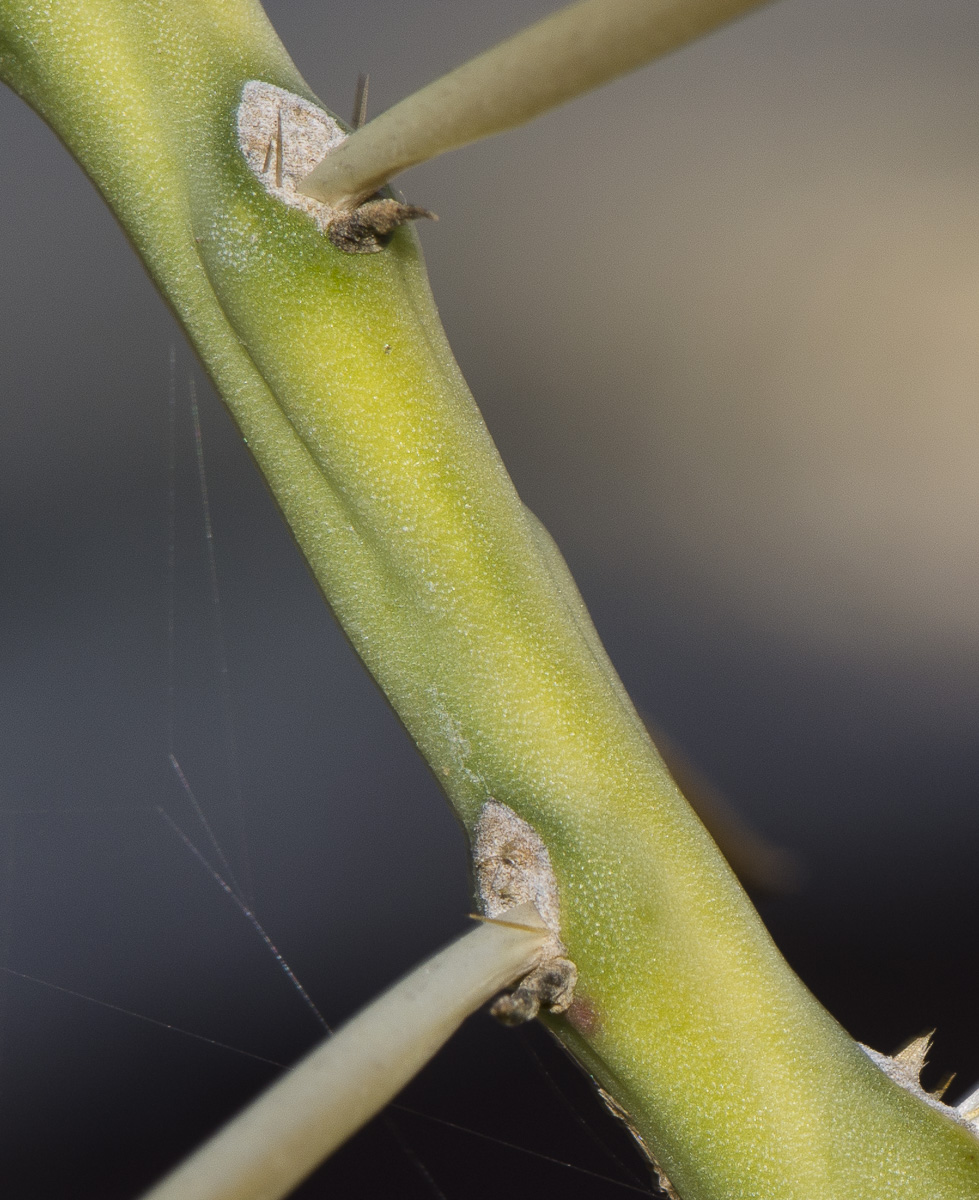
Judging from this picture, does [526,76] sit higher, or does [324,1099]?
[526,76]

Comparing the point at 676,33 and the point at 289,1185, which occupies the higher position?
the point at 676,33

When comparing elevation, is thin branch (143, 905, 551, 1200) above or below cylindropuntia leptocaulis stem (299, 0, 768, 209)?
below

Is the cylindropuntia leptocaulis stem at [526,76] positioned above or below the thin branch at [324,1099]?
above

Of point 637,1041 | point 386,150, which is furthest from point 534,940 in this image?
point 386,150

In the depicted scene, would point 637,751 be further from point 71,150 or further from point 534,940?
point 71,150

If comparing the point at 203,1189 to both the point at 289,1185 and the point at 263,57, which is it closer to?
the point at 289,1185

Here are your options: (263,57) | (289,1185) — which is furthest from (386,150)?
(289,1185)
